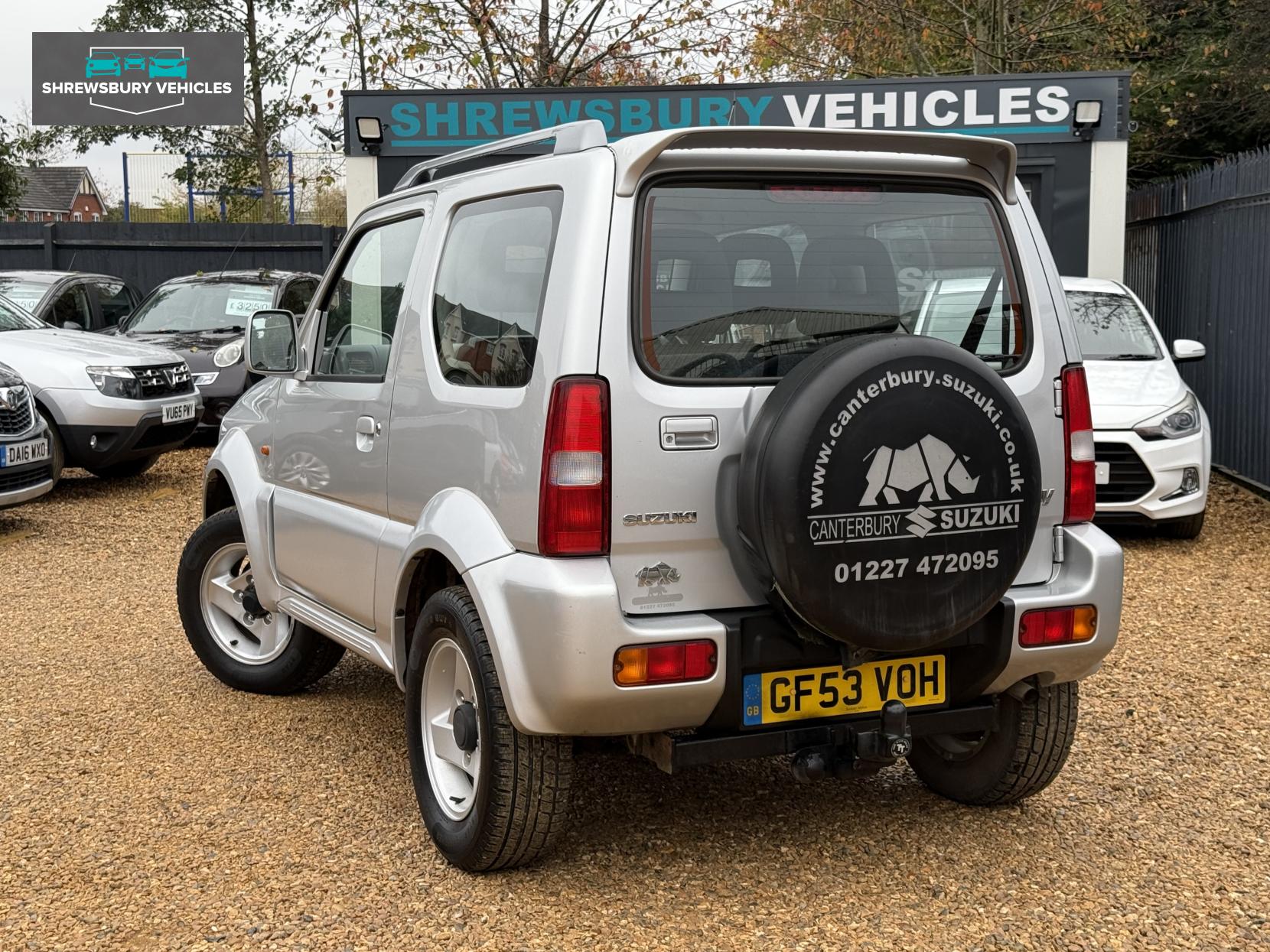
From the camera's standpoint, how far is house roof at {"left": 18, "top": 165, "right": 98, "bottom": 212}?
59.9 meters

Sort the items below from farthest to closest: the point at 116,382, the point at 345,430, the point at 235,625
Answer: the point at 116,382, the point at 235,625, the point at 345,430

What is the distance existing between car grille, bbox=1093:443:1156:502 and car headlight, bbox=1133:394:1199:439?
0.48 feet

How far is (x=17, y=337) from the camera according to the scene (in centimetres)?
1091

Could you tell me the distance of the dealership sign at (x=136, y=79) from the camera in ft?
88.3

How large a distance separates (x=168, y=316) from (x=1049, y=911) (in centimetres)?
1189

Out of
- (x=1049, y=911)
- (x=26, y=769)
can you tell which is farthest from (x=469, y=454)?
(x=26, y=769)

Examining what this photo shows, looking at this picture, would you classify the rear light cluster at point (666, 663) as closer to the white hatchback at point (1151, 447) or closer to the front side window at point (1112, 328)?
the white hatchback at point (1151, 447)

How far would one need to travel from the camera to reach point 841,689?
345 cm

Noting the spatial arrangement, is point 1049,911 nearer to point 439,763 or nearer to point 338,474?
point 439,763

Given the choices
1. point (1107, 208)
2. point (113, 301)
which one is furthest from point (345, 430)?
point (113, 301)

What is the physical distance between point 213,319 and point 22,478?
4901 millimetres

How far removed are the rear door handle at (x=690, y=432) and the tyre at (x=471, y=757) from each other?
68 cm

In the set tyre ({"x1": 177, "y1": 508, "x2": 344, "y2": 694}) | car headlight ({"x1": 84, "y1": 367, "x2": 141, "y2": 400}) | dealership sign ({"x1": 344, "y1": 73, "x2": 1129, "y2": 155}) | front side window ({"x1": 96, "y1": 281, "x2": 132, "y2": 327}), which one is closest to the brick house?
front side window ({"x1": 96, "y1": 281, "x2": 132, "y2": 327})

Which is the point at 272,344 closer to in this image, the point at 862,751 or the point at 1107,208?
the point at 862,751
